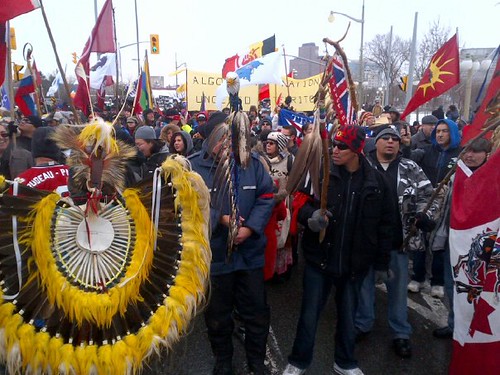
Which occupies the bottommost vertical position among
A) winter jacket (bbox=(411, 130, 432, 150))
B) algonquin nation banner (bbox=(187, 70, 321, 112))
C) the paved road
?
the paved road

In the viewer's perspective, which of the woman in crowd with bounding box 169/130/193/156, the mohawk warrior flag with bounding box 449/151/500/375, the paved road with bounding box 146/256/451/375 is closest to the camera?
the mohawk warrior flag with bounding box 449/151/500/375

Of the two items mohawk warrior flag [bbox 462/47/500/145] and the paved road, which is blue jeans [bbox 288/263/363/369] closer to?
the paved road

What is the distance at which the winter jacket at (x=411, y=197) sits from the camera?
3.76m

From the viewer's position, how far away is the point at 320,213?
9.81ft

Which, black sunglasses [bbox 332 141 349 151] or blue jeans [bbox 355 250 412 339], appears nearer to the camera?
black sunglasses [bbox 332 141 349 151]

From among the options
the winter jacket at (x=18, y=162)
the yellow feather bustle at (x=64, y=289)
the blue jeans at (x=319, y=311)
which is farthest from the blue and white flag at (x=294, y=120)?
the yellow feather bustle at (x=64, y=289)

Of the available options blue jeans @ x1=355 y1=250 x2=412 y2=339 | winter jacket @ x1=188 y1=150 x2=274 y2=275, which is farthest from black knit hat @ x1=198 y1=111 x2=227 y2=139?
blue jeans @ x1=355 y1=250 x2=412 y2=339

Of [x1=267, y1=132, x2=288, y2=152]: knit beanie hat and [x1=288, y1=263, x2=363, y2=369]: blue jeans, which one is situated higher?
[x1=267, y1=132, x2=288, y2=152]: knit beanie hat

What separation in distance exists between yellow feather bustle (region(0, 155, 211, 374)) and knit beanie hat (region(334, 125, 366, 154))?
1.24 m

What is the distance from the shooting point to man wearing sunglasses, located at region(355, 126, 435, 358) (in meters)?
3.74

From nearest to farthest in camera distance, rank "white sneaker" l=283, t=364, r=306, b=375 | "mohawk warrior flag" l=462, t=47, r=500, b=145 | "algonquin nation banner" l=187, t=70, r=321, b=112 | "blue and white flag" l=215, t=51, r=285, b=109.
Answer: "mohawk warrior flag" l=462, t=47, r=500, b=145, "white sneaker" l=283, t=364, r=306, b=375, "blue and white flag" l=215, t=51, r=285, b=109, "algonquin nation banner" l=187, t=70, r=321, b=112

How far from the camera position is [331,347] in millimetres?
3844

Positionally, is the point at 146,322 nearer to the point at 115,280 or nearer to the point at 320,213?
the point at 115,280

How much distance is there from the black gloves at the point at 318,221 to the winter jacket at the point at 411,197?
1.07 metres
